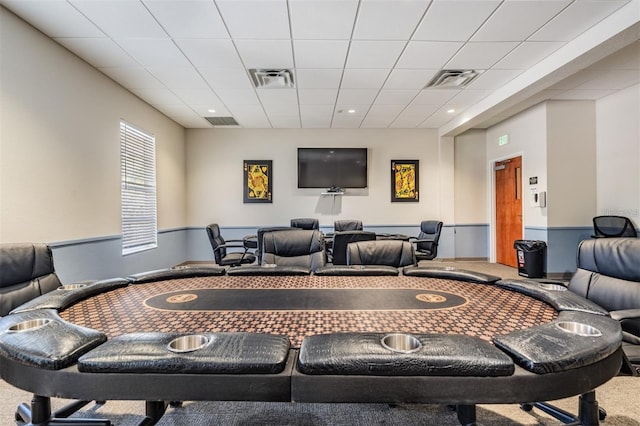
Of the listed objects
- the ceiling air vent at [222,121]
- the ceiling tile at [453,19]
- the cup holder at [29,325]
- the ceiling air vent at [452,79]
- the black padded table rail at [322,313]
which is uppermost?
the ceiling air vent at [222,121]

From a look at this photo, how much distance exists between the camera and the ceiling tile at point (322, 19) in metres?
2.71

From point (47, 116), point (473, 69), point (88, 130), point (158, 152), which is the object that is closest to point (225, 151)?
point (158, 152)

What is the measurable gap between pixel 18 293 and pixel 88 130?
2.46 metres

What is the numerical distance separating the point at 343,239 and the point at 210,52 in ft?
8.78

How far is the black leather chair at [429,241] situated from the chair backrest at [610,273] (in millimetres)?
2570

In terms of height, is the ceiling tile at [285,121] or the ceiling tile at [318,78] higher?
the ceiling tile at [285,121]

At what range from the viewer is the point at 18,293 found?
2025 mm

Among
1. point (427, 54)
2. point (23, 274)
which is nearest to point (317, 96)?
point (427, 54)

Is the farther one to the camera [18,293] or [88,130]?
[88,130]

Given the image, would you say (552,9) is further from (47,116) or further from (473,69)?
(47,116)

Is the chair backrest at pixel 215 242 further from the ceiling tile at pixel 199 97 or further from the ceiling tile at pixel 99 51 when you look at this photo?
the ceiling tile at pixel 99 51

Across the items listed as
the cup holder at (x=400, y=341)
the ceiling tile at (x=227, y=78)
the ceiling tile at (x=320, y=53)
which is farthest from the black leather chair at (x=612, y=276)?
the ceiling tile at (x=227, y=78)

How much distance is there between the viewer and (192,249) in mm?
6805

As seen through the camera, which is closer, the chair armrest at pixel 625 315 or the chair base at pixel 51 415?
the chair base at pixel 51 415
